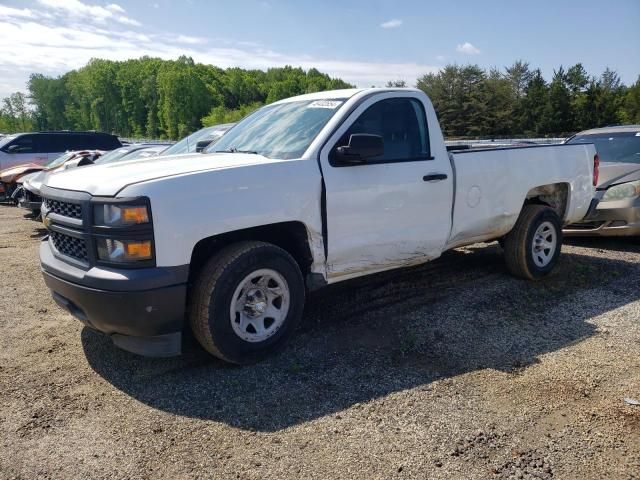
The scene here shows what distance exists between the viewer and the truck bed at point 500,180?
16.6 ft

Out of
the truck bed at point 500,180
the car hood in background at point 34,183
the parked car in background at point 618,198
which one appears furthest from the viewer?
the parked car in background at point 618,198

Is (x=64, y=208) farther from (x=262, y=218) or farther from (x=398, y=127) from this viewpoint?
(x=398, y=127)

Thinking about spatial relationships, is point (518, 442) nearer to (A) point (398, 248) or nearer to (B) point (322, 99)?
(A) point (398, 248)

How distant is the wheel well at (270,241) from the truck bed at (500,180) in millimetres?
1661

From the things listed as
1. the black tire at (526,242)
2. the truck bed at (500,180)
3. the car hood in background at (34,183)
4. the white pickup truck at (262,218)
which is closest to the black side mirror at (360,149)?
the white pickup truck at (262,218)

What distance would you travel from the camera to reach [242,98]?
383 feet

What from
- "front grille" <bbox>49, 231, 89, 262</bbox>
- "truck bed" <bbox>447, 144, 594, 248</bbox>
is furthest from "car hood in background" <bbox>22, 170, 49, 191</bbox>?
"truck bed" <bbox>447, 144, 594, 248</bbox>

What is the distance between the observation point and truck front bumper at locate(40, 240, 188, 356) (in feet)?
10.8

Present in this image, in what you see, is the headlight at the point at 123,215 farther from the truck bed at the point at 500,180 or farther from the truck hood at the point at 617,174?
the truck hood at the point at 617,174

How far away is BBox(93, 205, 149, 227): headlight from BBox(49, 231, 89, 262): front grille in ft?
1.03

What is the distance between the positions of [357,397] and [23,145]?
17.2 m

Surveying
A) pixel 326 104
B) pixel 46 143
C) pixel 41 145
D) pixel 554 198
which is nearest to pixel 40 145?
pixel 41 145

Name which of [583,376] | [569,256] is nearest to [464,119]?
[569,256]

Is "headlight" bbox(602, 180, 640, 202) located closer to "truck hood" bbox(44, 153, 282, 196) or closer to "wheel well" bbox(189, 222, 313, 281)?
"wheel well" bbox(189, 222, 313, 281)
